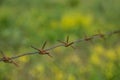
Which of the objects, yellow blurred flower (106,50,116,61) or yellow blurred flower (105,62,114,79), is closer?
yellow blurred flower (105,62,114,79)

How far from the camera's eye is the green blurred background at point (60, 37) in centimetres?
486

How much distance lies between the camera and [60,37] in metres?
7.16

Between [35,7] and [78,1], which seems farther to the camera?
[78,1]

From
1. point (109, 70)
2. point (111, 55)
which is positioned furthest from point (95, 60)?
point (109, 70)

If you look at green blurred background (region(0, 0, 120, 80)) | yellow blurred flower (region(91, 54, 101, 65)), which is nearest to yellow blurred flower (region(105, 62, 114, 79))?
green blurred background (region(0, 0, 120, 80))

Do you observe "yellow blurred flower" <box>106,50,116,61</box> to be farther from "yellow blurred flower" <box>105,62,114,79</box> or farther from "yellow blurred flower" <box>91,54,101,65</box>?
"yellow blurred flower" <box>105,62,114,79</box>

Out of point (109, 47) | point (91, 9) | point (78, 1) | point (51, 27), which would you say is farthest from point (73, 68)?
point (78, 1)

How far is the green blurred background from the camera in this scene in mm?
4863

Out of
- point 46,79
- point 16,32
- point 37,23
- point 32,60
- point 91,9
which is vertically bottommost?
point 46,79

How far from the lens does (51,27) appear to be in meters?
7.78

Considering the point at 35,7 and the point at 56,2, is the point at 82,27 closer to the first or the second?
the point at 35,7

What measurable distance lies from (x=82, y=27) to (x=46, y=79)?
2.98 metres

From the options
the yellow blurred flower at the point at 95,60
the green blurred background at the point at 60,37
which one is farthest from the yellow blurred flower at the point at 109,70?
the yellow blurred flower at the point at 95,60

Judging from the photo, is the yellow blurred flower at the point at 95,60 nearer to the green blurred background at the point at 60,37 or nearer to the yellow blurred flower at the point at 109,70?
the green blurred background at the point at 60,37
